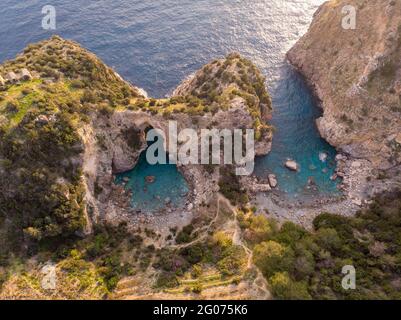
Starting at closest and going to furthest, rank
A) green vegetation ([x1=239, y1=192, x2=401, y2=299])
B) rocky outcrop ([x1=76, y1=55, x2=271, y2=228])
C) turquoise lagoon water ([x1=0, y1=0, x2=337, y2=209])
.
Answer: green vegetation ([x1=239, y1=192, x2=401, y2=299])
rocky outcrop ([x1=76, y1=55, x2=271, y2=228])
turquoise lagoon water ([x1=0, y1=0, x2=337, y2=209])

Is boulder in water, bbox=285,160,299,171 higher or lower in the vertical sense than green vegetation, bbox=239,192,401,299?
higher

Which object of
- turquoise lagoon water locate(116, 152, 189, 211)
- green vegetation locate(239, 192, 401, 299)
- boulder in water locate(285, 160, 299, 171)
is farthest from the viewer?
boulder in water locate(285, 160, 299, 171)

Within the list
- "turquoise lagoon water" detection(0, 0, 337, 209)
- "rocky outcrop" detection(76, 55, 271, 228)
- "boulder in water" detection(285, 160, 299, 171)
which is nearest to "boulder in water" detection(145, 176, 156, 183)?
"turquoise lagoon water" detection(0, 0, 337, 209)

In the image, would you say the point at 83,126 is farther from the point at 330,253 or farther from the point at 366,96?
the point at 366,96

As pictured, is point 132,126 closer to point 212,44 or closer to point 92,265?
point 92,265

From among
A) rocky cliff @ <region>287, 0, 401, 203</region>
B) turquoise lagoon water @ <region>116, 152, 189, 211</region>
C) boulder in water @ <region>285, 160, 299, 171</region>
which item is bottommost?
turquoise lagoon water @ <region>116, 152, 189, 211</region>

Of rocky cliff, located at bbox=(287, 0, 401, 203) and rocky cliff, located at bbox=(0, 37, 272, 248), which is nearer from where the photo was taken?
rocky cliff, located at bbox=(0, 37, 272, 248)

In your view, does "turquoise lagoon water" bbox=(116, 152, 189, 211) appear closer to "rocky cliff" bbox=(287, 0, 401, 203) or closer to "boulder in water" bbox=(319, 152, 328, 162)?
"boulder in water" bbox=(319, 152, 328, 162)
